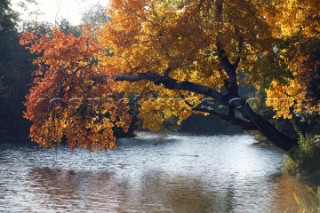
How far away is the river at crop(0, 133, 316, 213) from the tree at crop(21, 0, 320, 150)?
2.39 meters

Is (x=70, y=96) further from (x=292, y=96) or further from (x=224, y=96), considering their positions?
(x=292, y=96)

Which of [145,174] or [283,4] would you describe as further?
[145,174]

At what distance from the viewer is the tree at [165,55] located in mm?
22266

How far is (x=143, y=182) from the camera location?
26.1 m

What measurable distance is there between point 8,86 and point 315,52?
1398 inches

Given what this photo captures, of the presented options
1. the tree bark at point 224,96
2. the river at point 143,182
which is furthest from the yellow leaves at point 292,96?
the river at point 143,182

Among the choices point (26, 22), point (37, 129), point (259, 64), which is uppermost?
point (26, 22)

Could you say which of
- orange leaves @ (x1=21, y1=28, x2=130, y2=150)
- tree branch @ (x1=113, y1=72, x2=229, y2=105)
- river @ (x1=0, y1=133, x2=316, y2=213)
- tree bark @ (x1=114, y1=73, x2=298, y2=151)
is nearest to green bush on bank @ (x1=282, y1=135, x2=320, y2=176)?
river @ (x1=0, y1=133, x2=316, y2=213)

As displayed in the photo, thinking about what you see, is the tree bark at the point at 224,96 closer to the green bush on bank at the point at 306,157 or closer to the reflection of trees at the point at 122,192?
the green bush on bank at the point at 306,157

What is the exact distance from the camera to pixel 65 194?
22266 millimetres

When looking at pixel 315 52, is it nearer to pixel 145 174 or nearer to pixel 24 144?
pixel 145 174

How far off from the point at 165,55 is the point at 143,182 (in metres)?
6.79

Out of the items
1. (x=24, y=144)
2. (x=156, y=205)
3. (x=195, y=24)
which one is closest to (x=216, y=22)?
(x=195, y=24)

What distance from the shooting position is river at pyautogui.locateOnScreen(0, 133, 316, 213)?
65.3 feet
